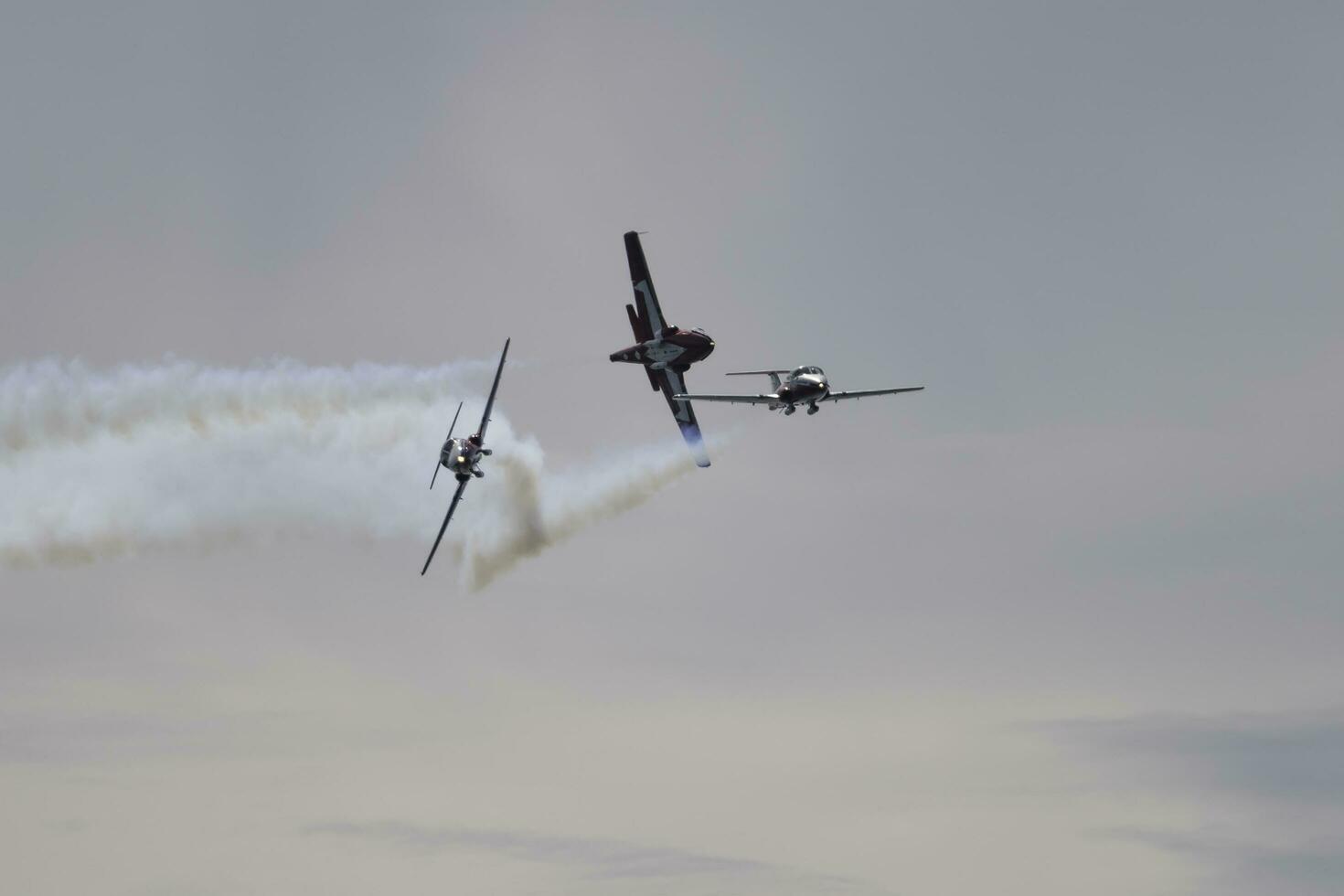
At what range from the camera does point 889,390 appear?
11412 centimetres

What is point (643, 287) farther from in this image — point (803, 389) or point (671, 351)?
point (803, 389)

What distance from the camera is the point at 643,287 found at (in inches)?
4926

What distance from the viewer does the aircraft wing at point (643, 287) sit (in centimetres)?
12481

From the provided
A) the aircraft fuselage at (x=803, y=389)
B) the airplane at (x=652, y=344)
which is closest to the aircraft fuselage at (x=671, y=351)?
the airplane at (x=652, y=344)

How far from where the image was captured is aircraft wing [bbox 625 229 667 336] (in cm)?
12481

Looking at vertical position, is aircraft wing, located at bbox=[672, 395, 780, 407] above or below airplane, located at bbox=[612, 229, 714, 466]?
below

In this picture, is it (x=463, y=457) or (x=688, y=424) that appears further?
(x=688, y=424)

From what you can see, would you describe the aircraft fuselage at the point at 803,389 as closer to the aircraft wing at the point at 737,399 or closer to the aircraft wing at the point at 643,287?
the aircraft wing at the point at 737,399

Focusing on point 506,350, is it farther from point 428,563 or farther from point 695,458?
point 695,458

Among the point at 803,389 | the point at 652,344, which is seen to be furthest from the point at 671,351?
the point at 803,389

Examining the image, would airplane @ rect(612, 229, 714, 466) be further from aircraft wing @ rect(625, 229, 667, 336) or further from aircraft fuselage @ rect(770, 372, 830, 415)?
aircraft fuselage @ rect(770, 372, 830, 415)

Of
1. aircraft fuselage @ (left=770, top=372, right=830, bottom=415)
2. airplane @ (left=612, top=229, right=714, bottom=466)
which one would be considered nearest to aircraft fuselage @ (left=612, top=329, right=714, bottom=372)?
airplane @ (left=612, top=229, right=714, bottom=466)

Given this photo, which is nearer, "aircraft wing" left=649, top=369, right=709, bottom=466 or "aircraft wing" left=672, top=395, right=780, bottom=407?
"aircraft wing" left=672, top=395, right=780, bottom=407

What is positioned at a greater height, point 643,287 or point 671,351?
point 643,287
